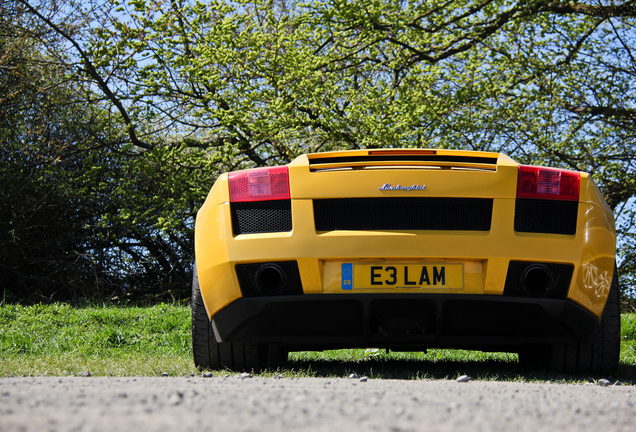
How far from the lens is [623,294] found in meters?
11.9

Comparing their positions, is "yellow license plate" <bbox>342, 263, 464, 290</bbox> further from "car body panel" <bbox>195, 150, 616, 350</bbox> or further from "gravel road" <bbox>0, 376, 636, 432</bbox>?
"gravel road" <bbox>0, 376, 636, 432</bbox>

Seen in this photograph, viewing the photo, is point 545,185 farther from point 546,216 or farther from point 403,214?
point 403,214

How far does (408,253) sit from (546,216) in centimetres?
77

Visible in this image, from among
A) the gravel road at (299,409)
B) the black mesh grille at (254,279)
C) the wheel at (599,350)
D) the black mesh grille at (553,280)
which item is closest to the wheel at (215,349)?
the black mesh grille at (254,279)

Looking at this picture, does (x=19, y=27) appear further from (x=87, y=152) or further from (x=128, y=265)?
(x=128, y=265)

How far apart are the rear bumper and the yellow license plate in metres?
0.06

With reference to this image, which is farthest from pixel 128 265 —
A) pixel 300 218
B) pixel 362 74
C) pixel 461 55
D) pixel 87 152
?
pixel 300 218

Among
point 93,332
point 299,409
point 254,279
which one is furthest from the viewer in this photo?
point 93,332

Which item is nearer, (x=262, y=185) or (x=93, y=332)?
(x=262, y=185)

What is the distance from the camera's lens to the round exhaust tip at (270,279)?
3188 mm

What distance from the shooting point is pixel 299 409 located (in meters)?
1.86

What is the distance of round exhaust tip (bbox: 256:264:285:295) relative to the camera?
3.19m

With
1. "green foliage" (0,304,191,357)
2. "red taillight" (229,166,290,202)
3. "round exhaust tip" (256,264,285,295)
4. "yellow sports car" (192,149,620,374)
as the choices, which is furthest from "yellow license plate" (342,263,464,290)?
"green foliage" (0,304,191,357)

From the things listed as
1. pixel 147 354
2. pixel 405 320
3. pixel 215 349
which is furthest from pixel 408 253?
pixel 147 354
